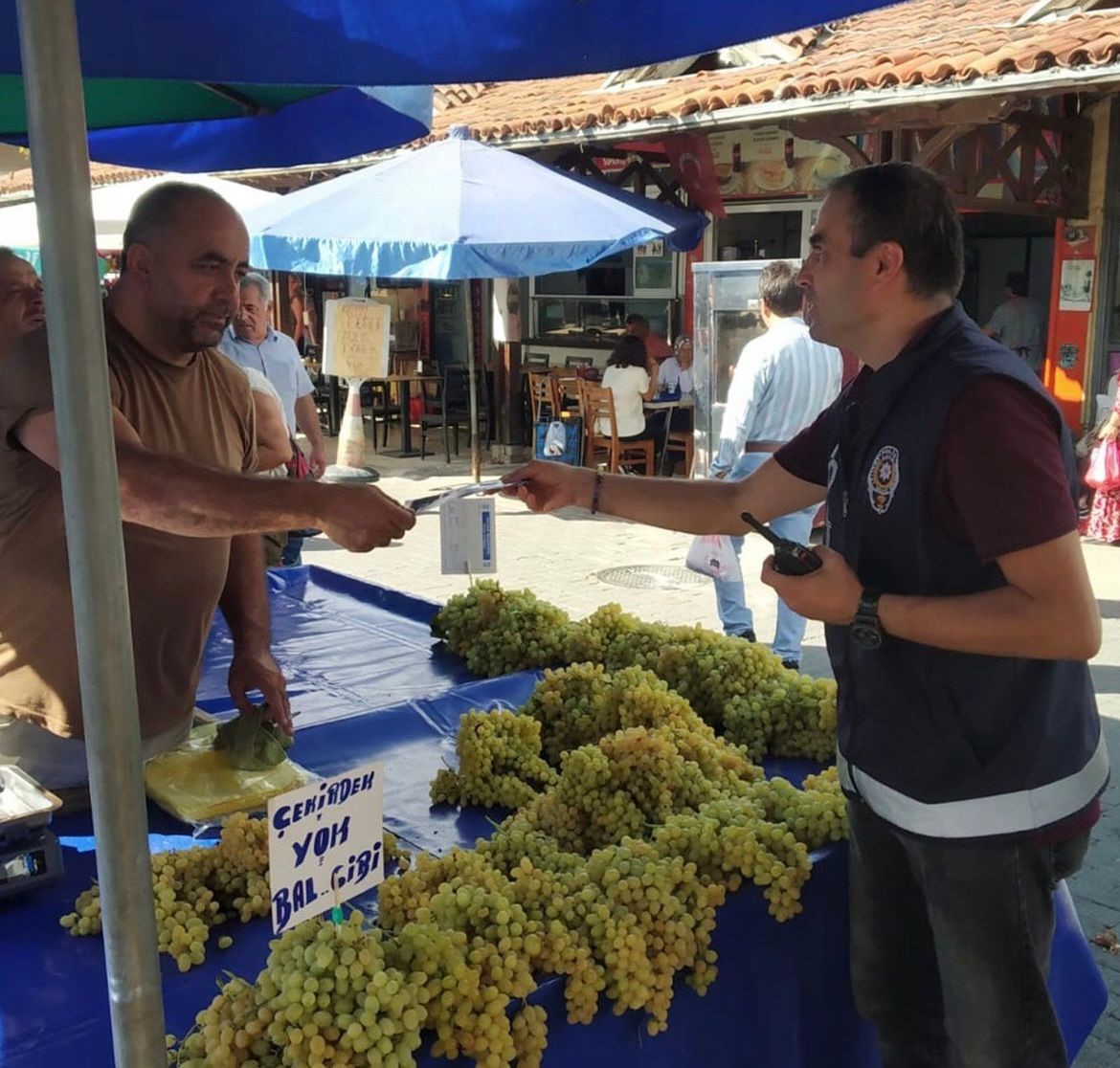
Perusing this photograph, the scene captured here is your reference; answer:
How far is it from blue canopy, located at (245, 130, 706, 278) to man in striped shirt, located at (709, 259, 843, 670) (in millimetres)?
1737

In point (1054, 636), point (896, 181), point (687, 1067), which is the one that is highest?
A: point (896, 181)

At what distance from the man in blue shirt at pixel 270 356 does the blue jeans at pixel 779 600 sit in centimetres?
208

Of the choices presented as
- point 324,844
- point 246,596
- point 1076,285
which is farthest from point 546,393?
point 324,844

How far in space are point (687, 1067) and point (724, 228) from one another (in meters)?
9.30

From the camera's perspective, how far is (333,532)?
173cm

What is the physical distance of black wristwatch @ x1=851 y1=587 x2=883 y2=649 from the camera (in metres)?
1.64

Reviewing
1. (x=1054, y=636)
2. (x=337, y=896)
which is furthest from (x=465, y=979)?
(x=1054, y=636)

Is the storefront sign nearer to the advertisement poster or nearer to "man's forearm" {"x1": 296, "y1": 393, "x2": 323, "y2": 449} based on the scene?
the advertisement poster

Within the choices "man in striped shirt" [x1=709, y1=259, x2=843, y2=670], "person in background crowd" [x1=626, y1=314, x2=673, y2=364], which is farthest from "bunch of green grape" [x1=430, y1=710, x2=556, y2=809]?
"person in background crowd" [x1=626, y1=314, x2=673, y2=364]

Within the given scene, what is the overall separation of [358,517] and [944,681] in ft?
2.99

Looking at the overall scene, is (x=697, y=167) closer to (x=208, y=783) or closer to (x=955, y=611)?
(x=208, y=783)

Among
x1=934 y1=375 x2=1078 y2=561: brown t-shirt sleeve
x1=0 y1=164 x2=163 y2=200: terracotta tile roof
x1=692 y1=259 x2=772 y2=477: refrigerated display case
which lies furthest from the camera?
x1=0 y1=164 x2=163 y2=200: terracotta tile roof

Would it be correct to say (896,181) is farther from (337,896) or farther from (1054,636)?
(337,896)

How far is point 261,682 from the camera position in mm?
2432
